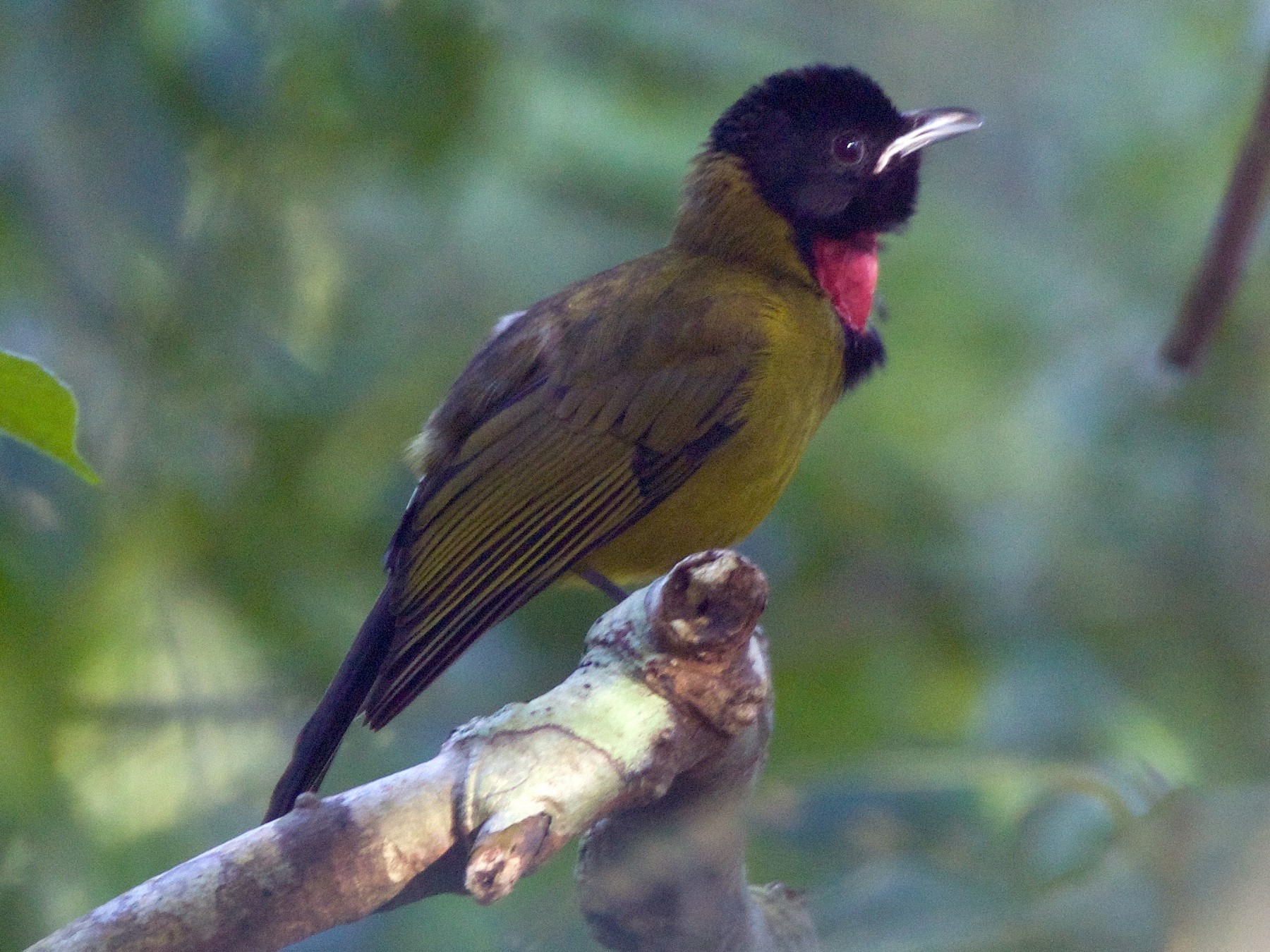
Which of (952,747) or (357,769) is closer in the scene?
(357,769)

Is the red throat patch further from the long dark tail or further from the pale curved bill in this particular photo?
the long dark tail

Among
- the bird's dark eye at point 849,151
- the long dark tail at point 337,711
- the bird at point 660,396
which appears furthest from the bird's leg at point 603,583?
the bird's dark eye at point 849,151

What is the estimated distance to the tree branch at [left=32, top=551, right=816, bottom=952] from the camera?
120 centimetres

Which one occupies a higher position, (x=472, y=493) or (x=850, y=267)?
(x=850, y=267)

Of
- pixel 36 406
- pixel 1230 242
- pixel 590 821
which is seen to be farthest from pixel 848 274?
pixel 36 406

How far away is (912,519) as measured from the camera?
2883mm

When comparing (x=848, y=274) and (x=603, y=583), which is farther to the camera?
(x=848, y=274)

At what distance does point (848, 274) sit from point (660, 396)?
441 mm

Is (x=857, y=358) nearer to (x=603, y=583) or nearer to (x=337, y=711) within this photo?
(x=603, y=583)

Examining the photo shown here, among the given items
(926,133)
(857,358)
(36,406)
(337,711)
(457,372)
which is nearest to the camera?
(36,406)

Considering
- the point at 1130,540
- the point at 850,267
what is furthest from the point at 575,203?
the point at 1130,540

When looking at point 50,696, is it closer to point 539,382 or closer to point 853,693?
point 539,382

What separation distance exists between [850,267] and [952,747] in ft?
2.60

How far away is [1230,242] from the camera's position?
2.30 m
